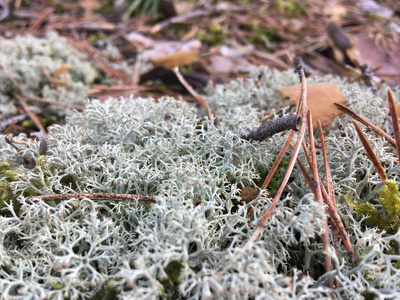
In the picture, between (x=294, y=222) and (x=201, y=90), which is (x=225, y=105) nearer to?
(x=201, y=90)

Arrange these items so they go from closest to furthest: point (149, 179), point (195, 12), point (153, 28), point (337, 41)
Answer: point (149, 179) < point (337, 41) < point (153, 28) < point (195, 12)

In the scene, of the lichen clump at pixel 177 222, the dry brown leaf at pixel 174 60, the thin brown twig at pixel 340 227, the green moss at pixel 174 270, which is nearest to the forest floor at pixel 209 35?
the dry brown leaf at pixel 174 60

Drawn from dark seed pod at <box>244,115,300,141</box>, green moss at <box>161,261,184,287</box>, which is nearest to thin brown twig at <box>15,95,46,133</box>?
dark seed pod at <box>244,115,300,141</box>

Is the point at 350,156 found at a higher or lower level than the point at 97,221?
higher

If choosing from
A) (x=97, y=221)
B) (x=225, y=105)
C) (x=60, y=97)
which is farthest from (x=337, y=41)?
(x=97, y=221)

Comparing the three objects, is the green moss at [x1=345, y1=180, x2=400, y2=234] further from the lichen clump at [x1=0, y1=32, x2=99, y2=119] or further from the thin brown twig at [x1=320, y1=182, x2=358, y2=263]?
the lichen clump at [x1=0, y1=32, x2=99, y2=119]

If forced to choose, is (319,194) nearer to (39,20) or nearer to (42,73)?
(42,73)

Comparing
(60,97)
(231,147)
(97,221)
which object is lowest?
(60,97)
